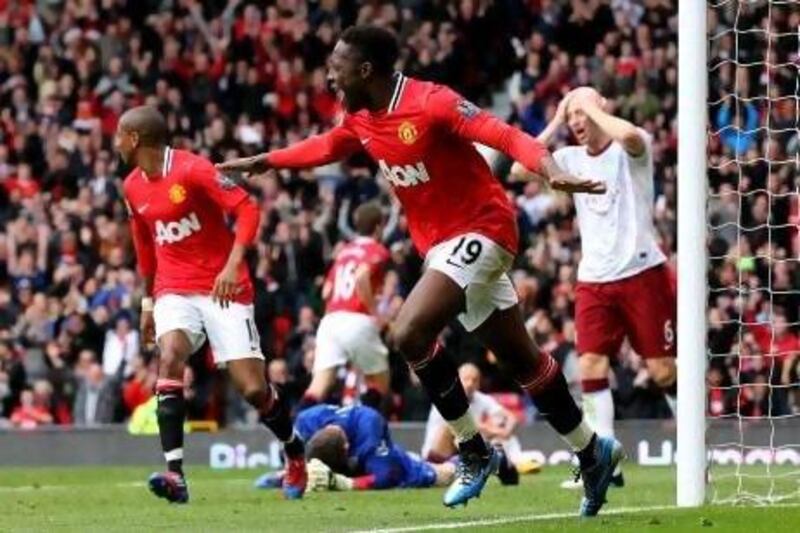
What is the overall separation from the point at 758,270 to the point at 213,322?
859cm

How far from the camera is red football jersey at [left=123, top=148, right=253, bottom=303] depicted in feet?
43.9

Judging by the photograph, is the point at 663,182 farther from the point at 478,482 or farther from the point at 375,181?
the point at 478,482

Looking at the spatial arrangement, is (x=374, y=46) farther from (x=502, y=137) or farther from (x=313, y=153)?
(x=502, y=137)

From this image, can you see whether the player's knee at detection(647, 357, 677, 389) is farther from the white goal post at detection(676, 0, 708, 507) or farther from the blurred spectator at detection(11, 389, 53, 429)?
the blurred spectator at detection(11, 389, 53, 429)

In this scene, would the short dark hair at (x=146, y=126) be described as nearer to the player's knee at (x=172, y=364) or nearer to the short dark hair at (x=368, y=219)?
the player's knee at (x=172, y=364)

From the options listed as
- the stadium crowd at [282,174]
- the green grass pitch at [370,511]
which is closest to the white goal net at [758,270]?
the stadium crowd at [282,174]

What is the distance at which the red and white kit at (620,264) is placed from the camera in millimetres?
14406

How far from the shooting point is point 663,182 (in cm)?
2448

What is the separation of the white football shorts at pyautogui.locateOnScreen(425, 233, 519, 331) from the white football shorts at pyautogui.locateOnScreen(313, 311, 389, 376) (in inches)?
310

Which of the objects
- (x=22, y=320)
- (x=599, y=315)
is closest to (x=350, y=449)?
(x=599, y=315)

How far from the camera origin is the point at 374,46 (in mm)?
10867

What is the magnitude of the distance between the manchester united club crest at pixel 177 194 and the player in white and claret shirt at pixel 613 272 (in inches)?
96.9

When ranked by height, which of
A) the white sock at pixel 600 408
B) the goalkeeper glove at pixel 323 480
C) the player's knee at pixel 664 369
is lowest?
the goalkeeper glove at pixel 323 480

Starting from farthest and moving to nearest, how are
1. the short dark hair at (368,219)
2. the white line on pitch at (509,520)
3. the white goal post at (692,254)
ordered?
1. the short dark hair at (368,219)
2. the white goal post at (692,254)
3. the white line on pitch at (509,520)
